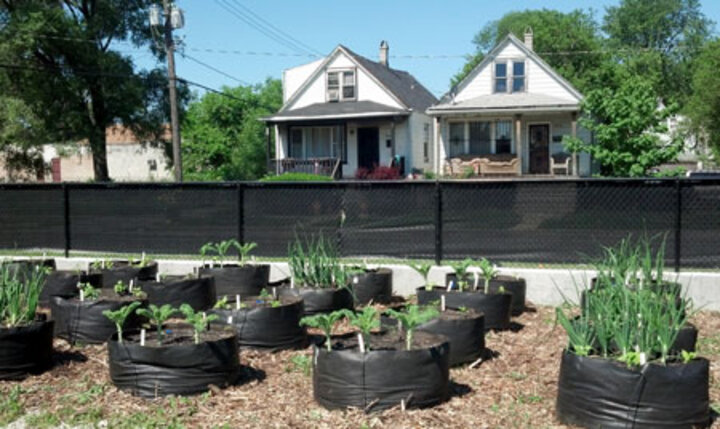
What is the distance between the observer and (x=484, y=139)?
1158 inches

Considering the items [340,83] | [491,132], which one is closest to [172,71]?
[340,83]

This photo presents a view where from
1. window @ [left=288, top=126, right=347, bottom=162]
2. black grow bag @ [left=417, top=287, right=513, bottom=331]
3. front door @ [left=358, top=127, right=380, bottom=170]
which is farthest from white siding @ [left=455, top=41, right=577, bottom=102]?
black grow bag @ [left=417, top=287, right=513, bottom=331]

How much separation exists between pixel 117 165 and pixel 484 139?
36296mm

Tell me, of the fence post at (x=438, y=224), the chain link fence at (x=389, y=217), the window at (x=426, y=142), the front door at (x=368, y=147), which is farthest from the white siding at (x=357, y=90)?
the fence post at (x=438, y=224)

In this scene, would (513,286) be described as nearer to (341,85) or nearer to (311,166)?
(311,166)

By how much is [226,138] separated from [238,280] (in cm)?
4578

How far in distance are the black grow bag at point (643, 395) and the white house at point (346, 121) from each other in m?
24.7

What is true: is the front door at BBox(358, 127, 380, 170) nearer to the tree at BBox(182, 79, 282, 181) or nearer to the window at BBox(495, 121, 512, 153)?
the window at BBox(495, 121, 512, 153)

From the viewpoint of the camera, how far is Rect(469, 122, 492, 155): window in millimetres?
29406

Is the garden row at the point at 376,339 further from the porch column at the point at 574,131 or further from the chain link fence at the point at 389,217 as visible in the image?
the porch column at the point at 574,131

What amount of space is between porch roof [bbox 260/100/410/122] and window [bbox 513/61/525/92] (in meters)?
4.51

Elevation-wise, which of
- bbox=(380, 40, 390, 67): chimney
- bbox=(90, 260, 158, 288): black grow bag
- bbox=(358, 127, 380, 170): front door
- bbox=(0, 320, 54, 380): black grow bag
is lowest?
bbox=(0, 320, 54, 380): black grow bag

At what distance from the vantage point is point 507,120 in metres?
28.9

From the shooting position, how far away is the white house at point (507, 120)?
90.9ft
